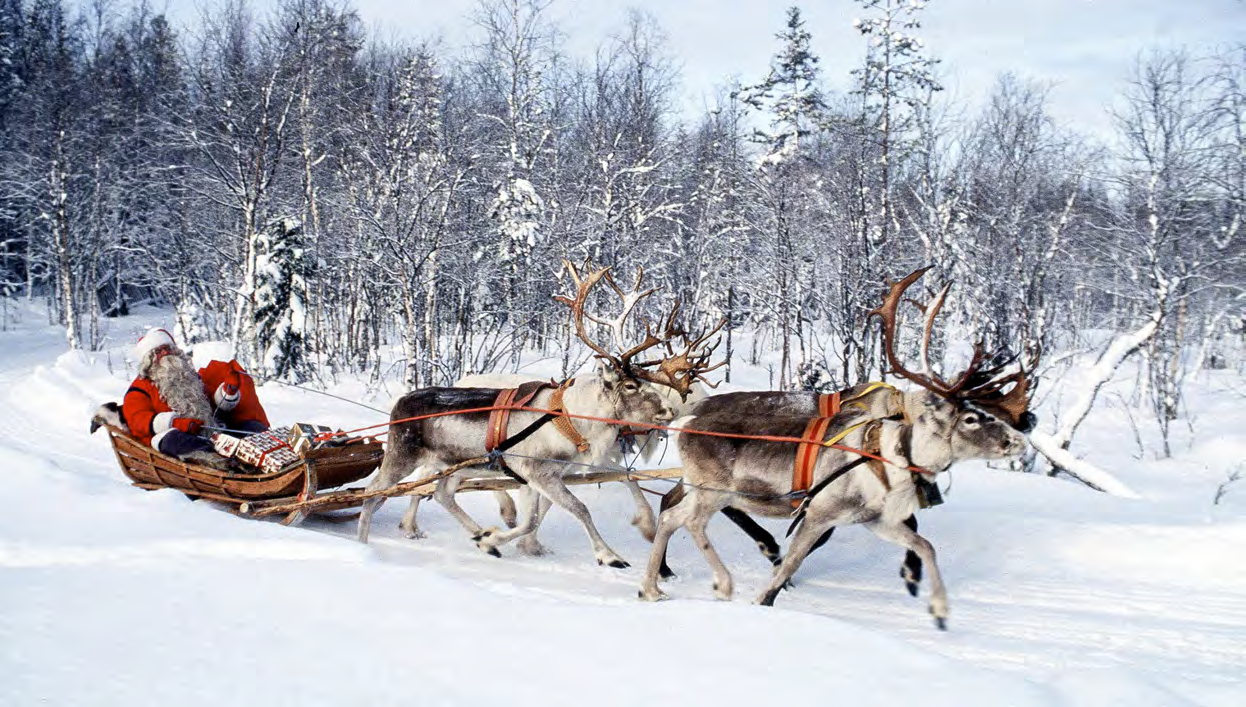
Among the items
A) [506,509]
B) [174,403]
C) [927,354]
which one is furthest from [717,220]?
[927,354]

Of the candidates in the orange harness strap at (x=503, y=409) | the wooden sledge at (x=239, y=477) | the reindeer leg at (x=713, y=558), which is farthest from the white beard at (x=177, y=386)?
the reindeer leg at (x=713, y=558)

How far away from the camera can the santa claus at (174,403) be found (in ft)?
20.8

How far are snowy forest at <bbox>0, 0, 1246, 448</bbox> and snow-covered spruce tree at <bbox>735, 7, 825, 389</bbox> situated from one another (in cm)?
10

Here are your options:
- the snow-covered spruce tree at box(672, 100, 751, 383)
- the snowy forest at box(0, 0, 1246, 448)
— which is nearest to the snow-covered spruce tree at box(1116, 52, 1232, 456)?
the snowy forest at box(0, 0, 1246, 448)

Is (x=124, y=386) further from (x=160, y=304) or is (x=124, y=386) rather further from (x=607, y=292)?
(x=160, y=304)

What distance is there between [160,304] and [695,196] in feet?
83.2

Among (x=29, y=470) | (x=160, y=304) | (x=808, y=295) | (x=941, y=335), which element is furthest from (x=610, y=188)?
(x=160, y=304)

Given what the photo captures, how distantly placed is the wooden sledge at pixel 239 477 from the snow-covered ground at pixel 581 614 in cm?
66

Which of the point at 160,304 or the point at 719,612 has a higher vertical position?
the point at 160,304

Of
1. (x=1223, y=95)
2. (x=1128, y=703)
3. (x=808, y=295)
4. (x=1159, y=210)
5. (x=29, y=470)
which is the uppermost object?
(x=1223, y=95)

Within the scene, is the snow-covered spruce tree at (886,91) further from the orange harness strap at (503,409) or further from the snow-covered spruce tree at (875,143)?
the orange harness strap at (503,409)

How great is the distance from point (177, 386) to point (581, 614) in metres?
4.69

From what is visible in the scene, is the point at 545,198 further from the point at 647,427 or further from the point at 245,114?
the point at 647,427

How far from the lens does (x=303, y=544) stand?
436cm
